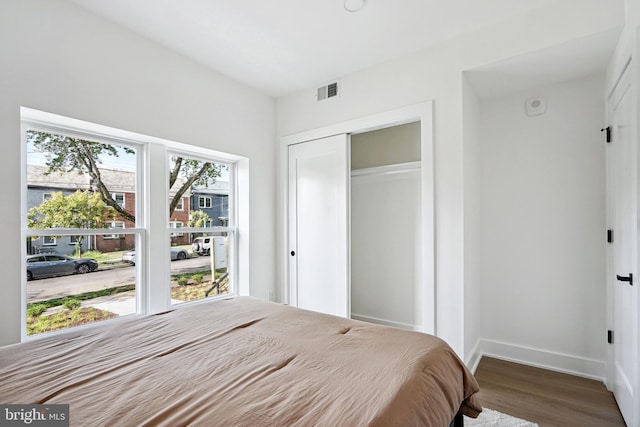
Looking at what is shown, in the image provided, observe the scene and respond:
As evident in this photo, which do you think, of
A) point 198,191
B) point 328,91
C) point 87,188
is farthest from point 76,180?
point 328,91

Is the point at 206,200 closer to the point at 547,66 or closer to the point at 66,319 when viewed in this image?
the point at 66,319

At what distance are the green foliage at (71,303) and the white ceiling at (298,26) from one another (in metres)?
2.06

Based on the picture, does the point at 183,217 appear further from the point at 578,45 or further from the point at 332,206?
the point at 578,45

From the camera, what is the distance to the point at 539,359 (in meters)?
2.80

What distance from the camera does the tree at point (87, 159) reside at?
221cm

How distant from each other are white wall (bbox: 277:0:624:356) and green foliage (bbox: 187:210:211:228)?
1815 mm

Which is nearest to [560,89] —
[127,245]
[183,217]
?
[183,217]

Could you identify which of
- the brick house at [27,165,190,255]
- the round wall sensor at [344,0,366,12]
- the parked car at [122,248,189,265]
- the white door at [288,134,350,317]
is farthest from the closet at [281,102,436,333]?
the brick house at [27,165,190,255]

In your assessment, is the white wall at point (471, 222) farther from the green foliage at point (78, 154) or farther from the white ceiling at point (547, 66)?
the green foliage at point (78, 154)

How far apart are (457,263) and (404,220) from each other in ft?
3.52

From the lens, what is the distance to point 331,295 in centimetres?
328

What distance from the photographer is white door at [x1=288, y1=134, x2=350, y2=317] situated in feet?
10.5

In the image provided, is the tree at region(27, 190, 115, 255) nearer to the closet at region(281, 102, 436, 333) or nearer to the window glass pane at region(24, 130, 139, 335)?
the window glass pane at region(24, 130, 139, 335)

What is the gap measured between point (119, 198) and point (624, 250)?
366cm
